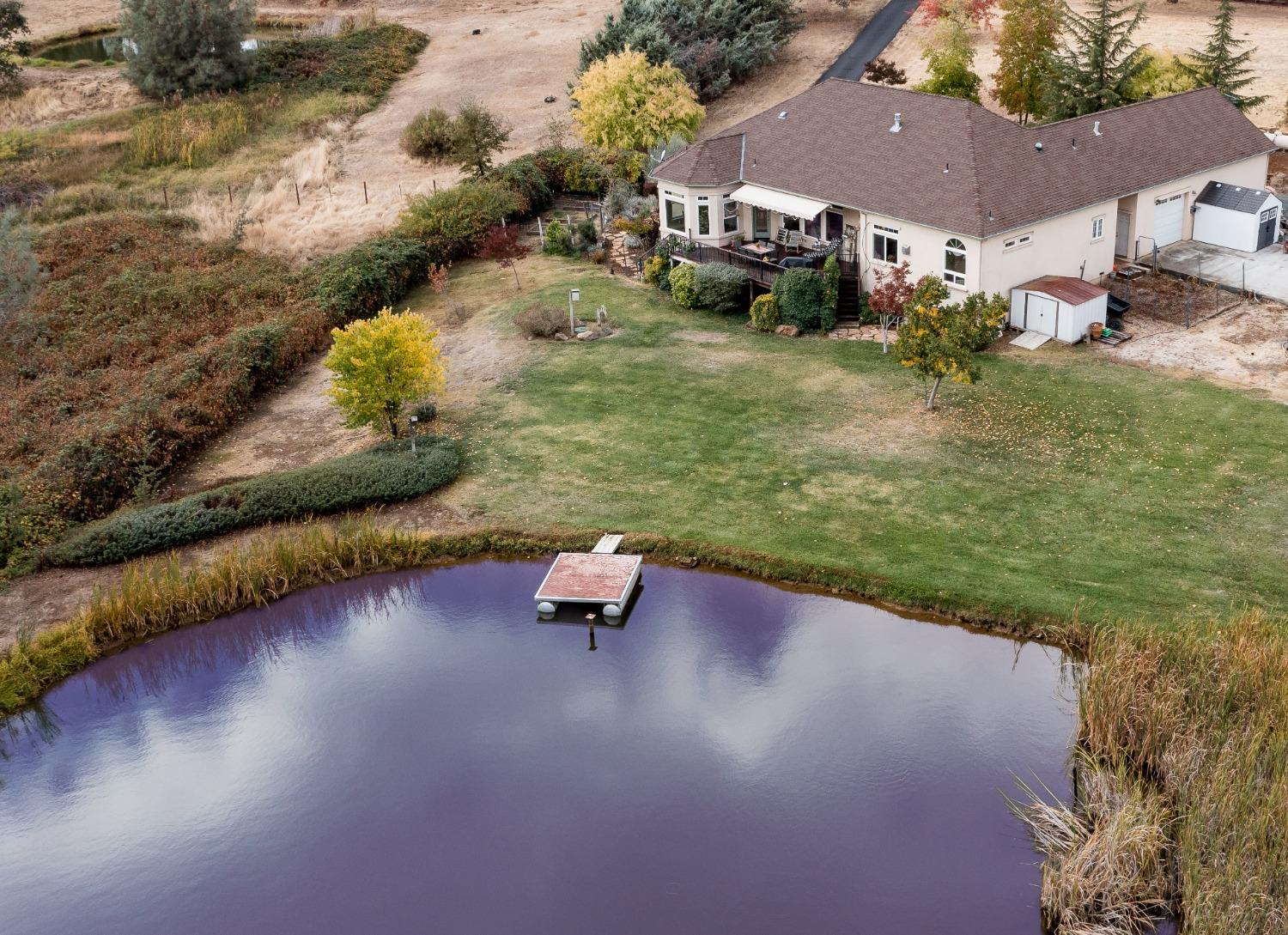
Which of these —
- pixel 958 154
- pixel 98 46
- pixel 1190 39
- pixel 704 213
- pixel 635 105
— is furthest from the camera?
pixel 98 46

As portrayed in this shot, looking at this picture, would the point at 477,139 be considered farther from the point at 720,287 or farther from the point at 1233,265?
the point at 1233,265

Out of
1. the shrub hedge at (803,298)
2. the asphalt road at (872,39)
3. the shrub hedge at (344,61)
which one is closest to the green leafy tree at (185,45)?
the shrub hedge at (344,61)

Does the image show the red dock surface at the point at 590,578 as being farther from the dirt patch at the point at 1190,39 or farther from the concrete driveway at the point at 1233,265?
the dirt patch at the point at 1190,39

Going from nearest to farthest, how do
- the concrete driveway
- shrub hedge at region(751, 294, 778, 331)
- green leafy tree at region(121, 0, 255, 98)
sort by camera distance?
the concrete driveway, shrub hedge at region(751, 294, 778, 331), green leafy tree at region(121, 0, 255, 98)

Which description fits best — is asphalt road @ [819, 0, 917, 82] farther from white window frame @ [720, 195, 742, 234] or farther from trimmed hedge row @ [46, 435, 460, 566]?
trimmed hedge row @ [46, 435, 460, 566]

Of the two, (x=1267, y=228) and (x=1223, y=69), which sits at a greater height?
(x=1223, y=69)

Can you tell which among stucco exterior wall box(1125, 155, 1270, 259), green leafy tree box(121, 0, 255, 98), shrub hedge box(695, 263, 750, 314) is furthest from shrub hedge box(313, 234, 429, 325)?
green leafy tree box(121, 0, 255, 98)

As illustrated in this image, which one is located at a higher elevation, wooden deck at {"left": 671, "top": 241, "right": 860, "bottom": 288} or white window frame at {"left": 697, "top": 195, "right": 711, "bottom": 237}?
white window frame at {"left": 697, "top": 195, "right": 711, "bottom": 237}

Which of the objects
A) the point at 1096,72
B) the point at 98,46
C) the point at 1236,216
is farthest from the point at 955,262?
the point at 98,46
